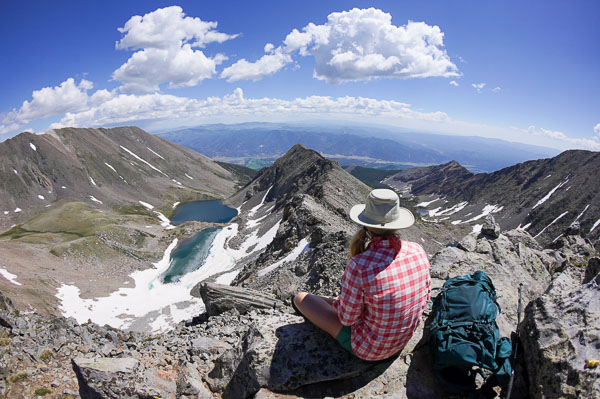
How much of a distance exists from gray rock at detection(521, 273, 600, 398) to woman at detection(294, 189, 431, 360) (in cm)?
206

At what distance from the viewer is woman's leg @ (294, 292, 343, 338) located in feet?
21.7

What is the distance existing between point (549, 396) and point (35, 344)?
1671 centimetres

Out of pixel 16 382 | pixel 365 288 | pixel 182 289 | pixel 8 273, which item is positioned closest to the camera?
pixel 365 288

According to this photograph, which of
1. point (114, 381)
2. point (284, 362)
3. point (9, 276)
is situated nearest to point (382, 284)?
point (284, 362)

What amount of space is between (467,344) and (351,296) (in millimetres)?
2174

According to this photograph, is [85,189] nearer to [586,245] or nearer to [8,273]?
[8,273]

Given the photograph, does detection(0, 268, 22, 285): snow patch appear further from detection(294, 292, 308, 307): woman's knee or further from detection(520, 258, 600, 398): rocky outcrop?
detection(520, 258, 600, 398): rocky outcrop

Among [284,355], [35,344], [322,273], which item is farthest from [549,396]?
[322,273]

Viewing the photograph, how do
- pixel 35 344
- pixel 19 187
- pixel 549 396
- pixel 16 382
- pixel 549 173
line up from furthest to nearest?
pixel 549 173 → pixel 19 187 → pixel 35 344 → pixel 16 382 → pixel 549 396

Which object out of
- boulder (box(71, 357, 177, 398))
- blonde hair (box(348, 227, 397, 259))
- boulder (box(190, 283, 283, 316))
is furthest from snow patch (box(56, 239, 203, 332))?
blonde hair (box(348, 227, 397, 259))

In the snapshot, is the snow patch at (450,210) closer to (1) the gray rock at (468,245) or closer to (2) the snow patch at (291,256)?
(2) the snow patch at (291,256)

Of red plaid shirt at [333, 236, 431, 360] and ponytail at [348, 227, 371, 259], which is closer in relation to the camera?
red plaid shirt at [333, 236, 431, 360]

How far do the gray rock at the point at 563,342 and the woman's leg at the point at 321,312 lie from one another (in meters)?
3.57

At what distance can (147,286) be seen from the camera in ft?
192
